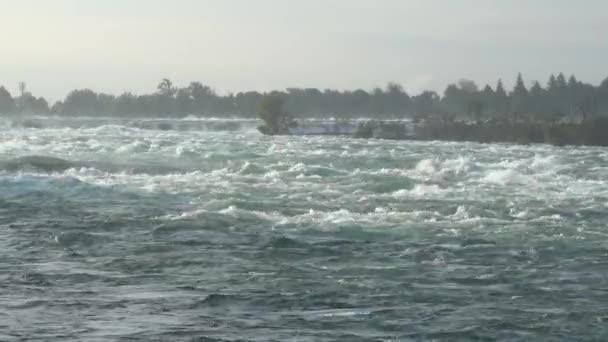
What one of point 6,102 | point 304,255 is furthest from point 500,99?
point 304,255

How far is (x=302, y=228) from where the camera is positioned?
15.1m

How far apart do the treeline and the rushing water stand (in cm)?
5672

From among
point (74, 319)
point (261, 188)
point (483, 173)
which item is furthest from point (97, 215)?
point (483, 173)

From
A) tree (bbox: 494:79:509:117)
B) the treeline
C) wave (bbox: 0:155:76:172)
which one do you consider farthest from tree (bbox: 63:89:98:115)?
wave (bbox: 0:155:76:172)

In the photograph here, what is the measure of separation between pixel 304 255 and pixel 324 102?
3309 inches

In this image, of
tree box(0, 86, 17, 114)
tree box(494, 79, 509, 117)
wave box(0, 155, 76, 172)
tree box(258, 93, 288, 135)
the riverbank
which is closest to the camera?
wave box(0, 155, 76, 172)

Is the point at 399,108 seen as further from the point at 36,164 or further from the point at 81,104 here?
the point at 36,164

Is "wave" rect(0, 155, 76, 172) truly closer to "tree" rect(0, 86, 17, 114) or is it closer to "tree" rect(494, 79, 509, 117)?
"tree" rect(494, 79, 509, 117)

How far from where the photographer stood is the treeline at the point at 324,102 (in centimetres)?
8388

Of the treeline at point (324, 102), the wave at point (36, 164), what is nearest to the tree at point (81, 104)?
the treeline at point (324, 102)

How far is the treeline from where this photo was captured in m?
83.9

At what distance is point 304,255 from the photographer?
12586 mm

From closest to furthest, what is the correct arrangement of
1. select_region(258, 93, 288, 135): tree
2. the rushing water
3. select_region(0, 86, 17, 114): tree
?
the rushing water < select_region(258, 93, 288, 135): tree < select_region(0, 86, 17, 114): tree

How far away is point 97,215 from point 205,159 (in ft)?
42.1
